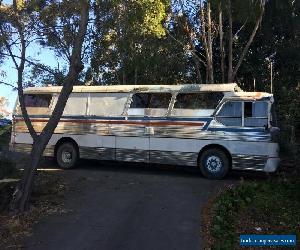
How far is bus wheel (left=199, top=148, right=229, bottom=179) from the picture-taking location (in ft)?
50.0

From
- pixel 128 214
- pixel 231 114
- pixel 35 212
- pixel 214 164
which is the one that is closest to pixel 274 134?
pixel 231 114

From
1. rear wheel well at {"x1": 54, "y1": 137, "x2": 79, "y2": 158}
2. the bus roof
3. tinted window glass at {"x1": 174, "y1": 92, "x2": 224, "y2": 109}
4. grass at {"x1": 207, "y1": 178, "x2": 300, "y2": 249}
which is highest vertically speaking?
the bus roof

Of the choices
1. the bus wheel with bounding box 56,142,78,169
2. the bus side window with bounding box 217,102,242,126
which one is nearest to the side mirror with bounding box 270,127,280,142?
the bus side window with bounding box 217,102,242,126

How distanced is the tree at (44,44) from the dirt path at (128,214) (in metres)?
1.03

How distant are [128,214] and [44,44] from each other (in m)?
5.20

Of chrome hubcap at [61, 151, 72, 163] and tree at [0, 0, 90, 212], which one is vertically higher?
tree at [0, 0, 90, 212]

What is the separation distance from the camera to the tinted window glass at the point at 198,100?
50.4ft

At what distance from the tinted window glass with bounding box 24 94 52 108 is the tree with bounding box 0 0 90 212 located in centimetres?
391

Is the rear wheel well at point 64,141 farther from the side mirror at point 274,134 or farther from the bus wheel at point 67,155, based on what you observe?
the side mirror at point 274,134

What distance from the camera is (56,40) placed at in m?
13.5

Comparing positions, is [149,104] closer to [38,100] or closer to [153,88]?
[153,88]

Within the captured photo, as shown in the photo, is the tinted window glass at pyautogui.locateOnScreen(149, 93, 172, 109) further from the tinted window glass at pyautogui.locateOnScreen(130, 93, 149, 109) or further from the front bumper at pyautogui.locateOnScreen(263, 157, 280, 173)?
the front bumper at pyautogui.locateOnScreen(263, 157, 280, 173)

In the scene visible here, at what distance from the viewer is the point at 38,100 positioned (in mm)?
17828

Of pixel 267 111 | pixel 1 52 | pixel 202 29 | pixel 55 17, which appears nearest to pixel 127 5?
pixel 55 17
